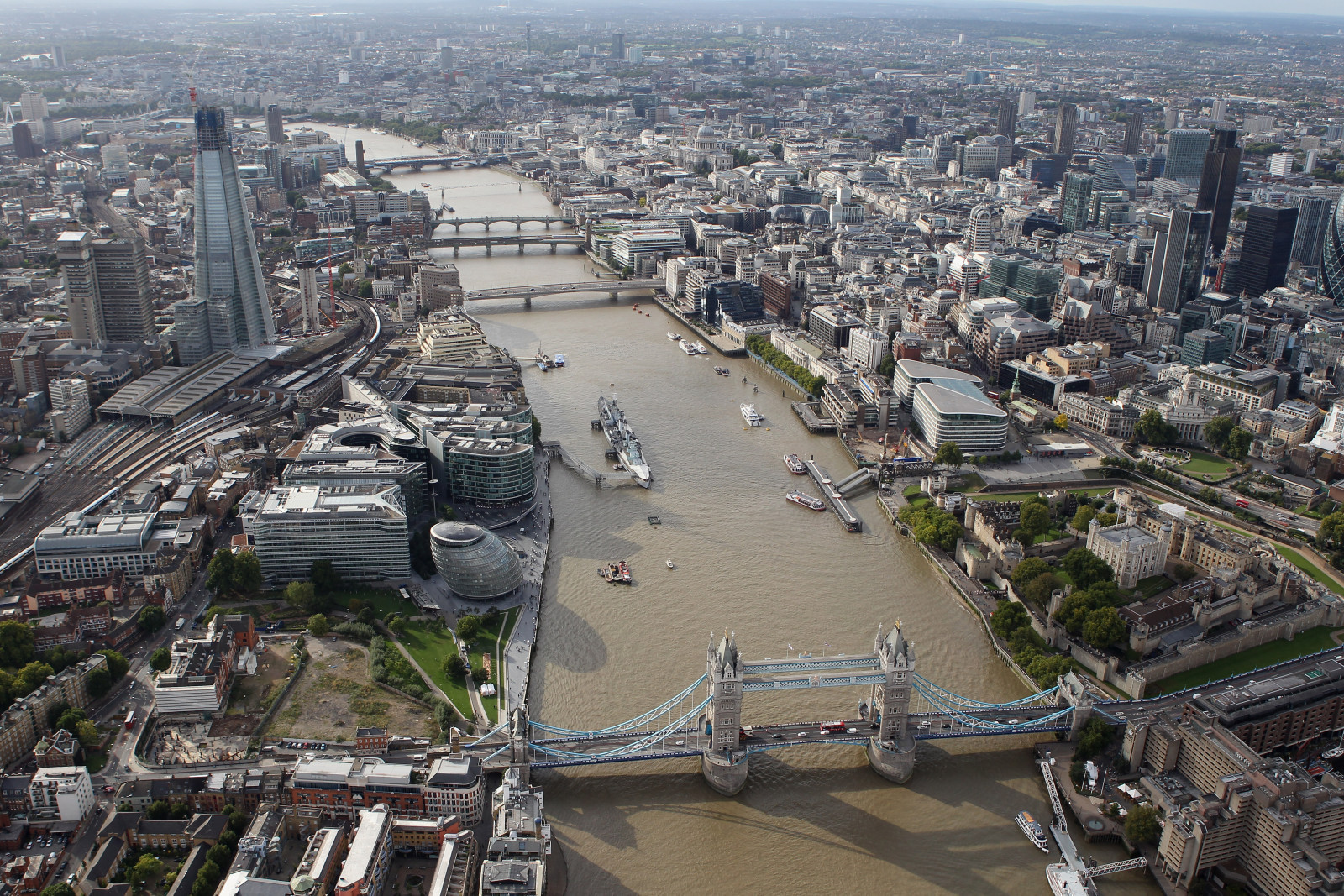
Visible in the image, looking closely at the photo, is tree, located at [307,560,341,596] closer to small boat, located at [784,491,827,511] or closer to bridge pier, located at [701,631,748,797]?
bridge pier, located at [701,631,748,797]

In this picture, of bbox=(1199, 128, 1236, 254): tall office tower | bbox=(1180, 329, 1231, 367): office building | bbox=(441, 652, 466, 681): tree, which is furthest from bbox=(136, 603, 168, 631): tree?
bbox=(1199, 128, 1236, 254): tall office tower

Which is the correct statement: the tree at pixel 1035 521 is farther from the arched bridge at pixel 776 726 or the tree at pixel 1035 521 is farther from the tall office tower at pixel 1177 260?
the tall office tower at pixel 1177 260

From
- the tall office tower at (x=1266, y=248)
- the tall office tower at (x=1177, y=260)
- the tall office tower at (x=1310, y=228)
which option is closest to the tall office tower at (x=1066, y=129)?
the tall office tower at (x=1310, y=228)

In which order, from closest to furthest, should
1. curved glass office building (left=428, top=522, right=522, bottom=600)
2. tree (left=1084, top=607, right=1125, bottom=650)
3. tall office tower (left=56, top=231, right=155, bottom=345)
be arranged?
tree (left=1084, top=607, right=1125, bottom=650) < curved glass office building (left=428, top=522, right=522, bottom=600) < tall office tower (left=56, top=231, right=155, bottom=345)

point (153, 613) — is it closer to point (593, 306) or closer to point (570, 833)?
point (570, 833)

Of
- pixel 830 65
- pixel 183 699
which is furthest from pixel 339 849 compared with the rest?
pixel 830 65

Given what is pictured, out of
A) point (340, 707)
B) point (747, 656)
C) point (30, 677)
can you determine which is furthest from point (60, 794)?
point (747, 656)
